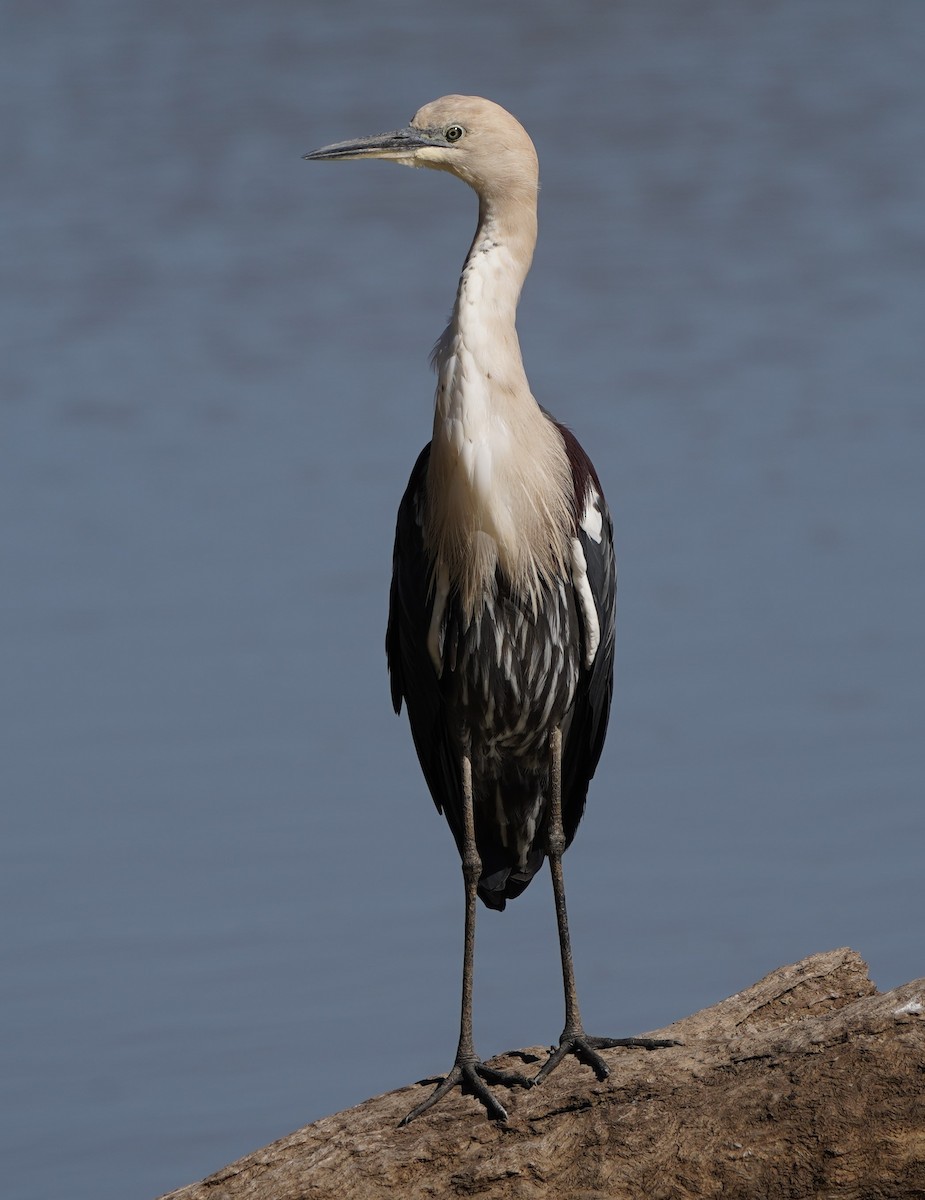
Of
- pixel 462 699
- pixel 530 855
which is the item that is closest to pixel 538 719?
pixel 462 699

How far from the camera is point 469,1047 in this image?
3.79 metres

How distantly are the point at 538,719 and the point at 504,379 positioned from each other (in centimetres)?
83

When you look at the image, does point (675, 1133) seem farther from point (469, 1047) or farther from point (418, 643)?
point (418, 643)

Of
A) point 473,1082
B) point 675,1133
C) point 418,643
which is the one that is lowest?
point 675,1133

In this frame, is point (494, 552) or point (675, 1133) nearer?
point (675, 1133)

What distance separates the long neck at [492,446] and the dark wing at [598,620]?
8cm

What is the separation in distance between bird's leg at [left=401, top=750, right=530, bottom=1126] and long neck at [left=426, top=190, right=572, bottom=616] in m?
0.50

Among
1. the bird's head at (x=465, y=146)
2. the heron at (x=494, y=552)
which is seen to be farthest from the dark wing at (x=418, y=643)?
the bird's head at (x=465, y=146)

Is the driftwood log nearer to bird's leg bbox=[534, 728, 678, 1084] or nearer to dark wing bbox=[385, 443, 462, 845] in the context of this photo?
bird's leg bbox=[534, 728, 678, 1084]

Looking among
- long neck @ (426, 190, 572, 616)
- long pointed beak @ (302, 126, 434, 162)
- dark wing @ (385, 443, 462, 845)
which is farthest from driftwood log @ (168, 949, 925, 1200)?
long pointed beak @ (302, 126, 434, 162)

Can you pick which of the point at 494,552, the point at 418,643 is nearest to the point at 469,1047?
the point at 418,643

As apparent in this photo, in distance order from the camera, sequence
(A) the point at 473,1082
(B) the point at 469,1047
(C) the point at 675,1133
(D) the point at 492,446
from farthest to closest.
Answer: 1. (D) the point at 492,446
2. (B) the point at 469,1047
3. (A) the point at 473,1082
4. (C) the point at 675,1133

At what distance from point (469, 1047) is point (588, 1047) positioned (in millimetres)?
281

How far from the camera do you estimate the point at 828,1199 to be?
3.22 metres
